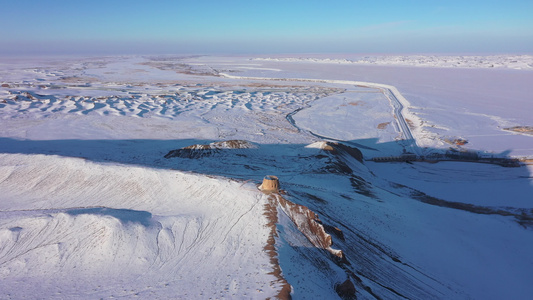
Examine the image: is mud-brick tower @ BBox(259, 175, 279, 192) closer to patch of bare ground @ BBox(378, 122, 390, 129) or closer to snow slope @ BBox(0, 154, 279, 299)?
snow slope @ BBox(0, 154, 279, 299)

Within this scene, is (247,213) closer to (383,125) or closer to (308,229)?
(308,229)

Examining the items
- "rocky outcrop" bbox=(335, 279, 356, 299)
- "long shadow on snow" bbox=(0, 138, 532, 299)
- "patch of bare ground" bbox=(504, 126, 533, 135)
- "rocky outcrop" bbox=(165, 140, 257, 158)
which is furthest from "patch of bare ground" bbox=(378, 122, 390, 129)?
"rocky outcrop" bbox=(335, 279, 356, 299)

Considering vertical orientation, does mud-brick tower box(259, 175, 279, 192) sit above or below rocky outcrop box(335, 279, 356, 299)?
above

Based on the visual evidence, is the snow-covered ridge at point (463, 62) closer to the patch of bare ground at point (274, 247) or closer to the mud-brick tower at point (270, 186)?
the mud-brick tower at point (270, 186)

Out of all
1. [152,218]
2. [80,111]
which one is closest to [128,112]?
[80,111]

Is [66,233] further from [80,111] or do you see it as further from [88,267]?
[80,111]

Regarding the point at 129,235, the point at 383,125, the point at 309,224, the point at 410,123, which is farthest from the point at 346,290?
the point at 410,123

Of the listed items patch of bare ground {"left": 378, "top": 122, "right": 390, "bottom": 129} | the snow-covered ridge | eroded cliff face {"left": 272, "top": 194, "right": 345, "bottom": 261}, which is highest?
the snow-covered ridge

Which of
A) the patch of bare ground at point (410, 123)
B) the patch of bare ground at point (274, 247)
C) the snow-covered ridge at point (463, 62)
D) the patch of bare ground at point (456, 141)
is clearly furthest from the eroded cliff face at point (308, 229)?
the snow-covered ridge at point (463, 62)
